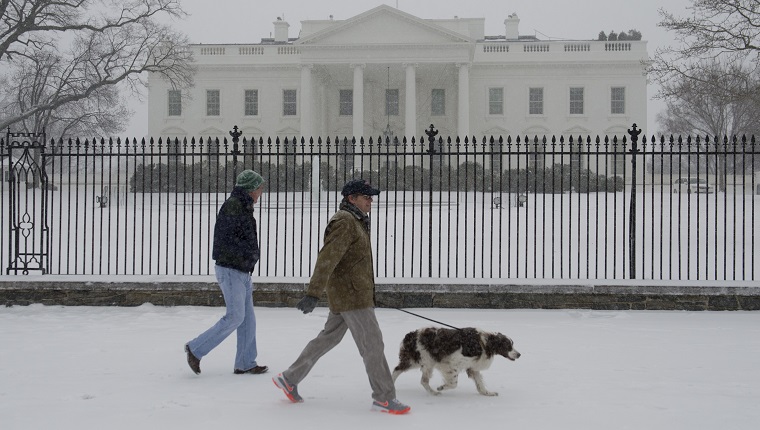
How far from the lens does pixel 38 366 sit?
640 centimetres

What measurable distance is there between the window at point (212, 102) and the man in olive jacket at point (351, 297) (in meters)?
45.8

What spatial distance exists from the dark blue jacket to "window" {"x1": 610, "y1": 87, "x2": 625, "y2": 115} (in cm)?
4521

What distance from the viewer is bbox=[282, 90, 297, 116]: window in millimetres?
48875

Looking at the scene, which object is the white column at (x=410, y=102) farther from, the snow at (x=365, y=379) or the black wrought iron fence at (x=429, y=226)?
the snow at (x=365, y=379)

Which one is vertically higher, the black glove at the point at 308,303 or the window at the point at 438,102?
the window at the point at 438,102

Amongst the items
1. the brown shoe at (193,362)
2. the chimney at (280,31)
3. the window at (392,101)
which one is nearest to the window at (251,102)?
the chimney at (280,31)

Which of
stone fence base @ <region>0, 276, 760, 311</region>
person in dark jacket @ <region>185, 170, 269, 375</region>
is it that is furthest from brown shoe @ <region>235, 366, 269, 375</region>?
stone fence base @ <region>0, 276, 760, 311</region>

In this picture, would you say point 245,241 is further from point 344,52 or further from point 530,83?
point 530,83

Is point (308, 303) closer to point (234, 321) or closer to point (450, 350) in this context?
point (450, 350)

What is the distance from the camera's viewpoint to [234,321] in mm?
5879

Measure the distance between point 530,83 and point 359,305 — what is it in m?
44.6

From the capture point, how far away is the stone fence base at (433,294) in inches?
372

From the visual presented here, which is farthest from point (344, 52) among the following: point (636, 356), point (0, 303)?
point (636, 356)

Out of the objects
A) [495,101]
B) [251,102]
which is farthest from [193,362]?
[251,102]
